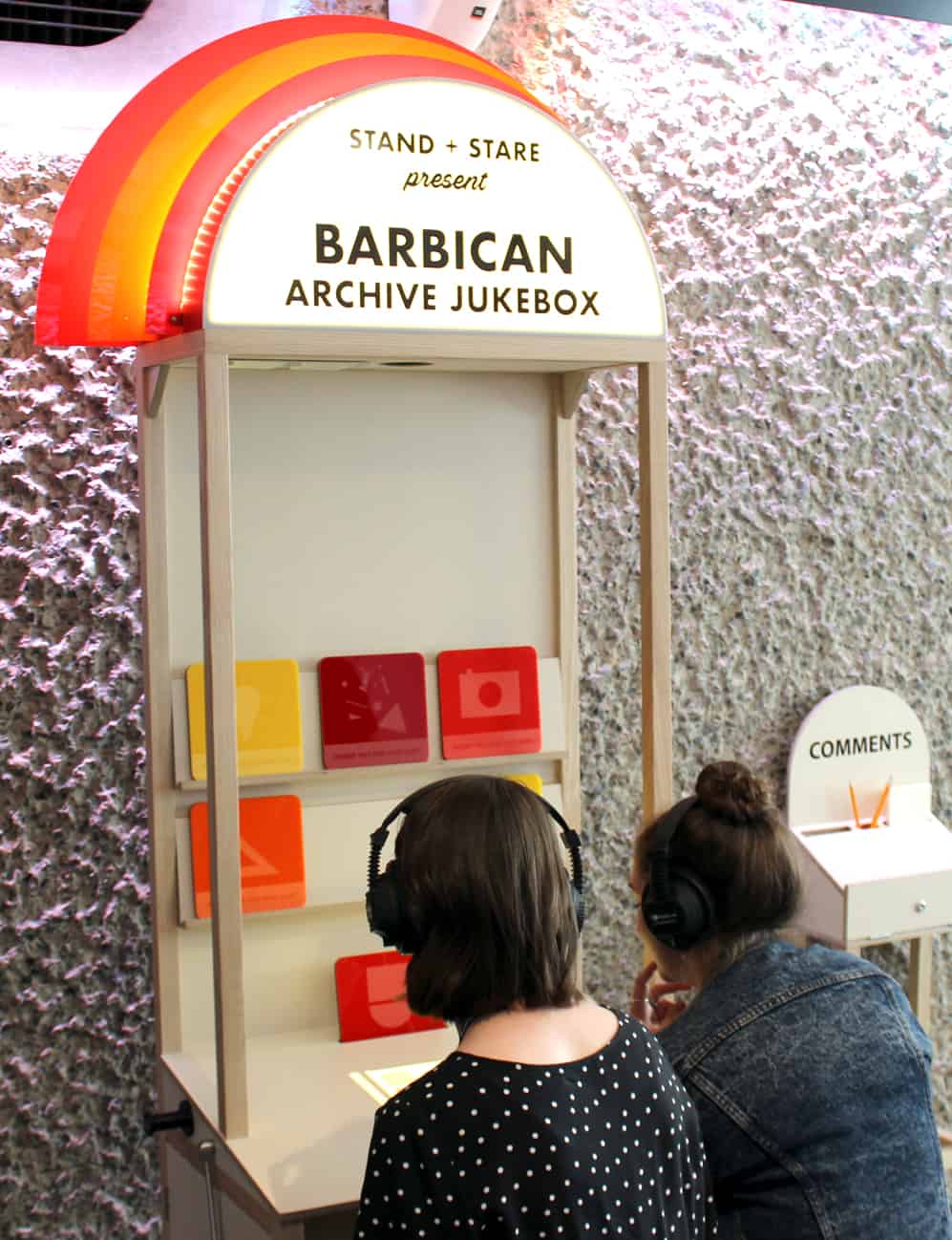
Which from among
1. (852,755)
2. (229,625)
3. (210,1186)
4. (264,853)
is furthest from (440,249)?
(852,755)

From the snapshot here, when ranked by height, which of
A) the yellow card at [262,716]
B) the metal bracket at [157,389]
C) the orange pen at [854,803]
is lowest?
the orange pen at [854,803]

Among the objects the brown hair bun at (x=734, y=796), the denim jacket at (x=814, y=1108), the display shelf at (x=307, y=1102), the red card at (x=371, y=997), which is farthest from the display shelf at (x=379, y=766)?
the denim jacket at (x=814, y=1108)

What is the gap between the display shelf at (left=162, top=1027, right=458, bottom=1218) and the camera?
173 cm

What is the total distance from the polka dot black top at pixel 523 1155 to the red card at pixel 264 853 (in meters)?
0.95

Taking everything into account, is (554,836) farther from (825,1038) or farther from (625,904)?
(625,904)

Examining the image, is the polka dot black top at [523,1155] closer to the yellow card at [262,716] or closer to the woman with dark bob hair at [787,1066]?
the woman with dark bob hair at [787,1066]

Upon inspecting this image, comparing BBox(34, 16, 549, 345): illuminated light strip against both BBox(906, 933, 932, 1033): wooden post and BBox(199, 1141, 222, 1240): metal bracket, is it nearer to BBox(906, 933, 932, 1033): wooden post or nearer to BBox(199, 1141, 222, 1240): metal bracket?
BBox(199, 1141, 222, 1240): metal bracket

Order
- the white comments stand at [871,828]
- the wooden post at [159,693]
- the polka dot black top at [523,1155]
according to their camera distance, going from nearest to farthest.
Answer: the polka dot black top at [523,1155] → the wooden post at [159,693] → the white comments stand at [871,828]

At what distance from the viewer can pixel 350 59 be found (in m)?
2.04

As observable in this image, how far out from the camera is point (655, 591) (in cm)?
207

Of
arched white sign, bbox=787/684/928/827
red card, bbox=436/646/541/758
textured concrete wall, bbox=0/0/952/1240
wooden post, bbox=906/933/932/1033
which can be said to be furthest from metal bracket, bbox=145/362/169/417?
wooden post, bbox=906/933/932/1033

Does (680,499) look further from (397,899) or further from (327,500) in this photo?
(397,899)

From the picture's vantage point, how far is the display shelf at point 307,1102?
1.73 m

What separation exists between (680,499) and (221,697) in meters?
1.32
